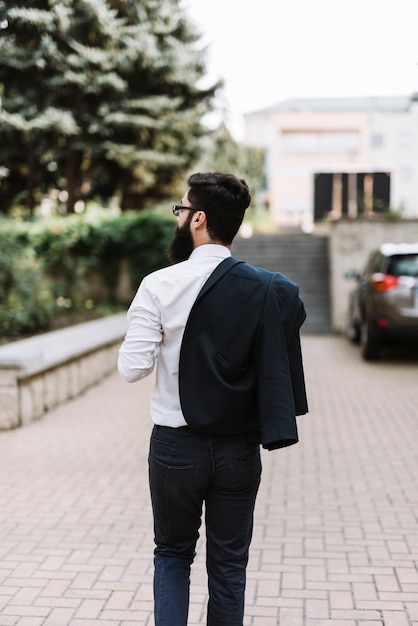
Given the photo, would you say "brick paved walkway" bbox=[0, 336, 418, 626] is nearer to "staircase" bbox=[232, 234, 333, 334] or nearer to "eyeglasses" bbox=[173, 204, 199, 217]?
"eyeglasses" bbox=[173, 204, 199, 217]

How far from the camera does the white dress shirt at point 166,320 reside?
2.43 metres

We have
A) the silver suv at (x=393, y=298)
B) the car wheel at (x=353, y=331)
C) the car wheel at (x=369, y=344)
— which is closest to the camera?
the silver suv at (x=393, y=298)

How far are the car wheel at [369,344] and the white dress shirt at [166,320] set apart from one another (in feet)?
30.0

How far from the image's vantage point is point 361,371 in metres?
10.8

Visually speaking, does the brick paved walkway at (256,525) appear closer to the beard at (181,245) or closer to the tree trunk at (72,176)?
the beard at (181,245)

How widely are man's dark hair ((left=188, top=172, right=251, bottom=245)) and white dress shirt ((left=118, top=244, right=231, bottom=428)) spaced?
0.07m

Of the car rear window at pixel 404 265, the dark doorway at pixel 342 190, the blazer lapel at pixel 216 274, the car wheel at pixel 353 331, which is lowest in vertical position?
the car wheel at pixel 353 331

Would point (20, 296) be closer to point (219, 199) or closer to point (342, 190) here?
point (219, 199)

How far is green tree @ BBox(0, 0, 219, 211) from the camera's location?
21.6 m

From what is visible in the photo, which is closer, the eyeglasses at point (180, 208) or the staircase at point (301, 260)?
the eyeglasses at point (180, 208)

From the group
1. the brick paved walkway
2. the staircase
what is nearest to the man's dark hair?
the brick paved walkway

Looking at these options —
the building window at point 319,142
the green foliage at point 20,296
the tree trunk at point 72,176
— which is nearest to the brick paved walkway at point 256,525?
the green foliage at point 20,296

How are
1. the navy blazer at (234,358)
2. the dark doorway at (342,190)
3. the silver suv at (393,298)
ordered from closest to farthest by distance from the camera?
the navy blazer at (234,358) → the silver suv at (393,298) → the dark doorway at (342,190)

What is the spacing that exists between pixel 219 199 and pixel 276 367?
1.84 feet
